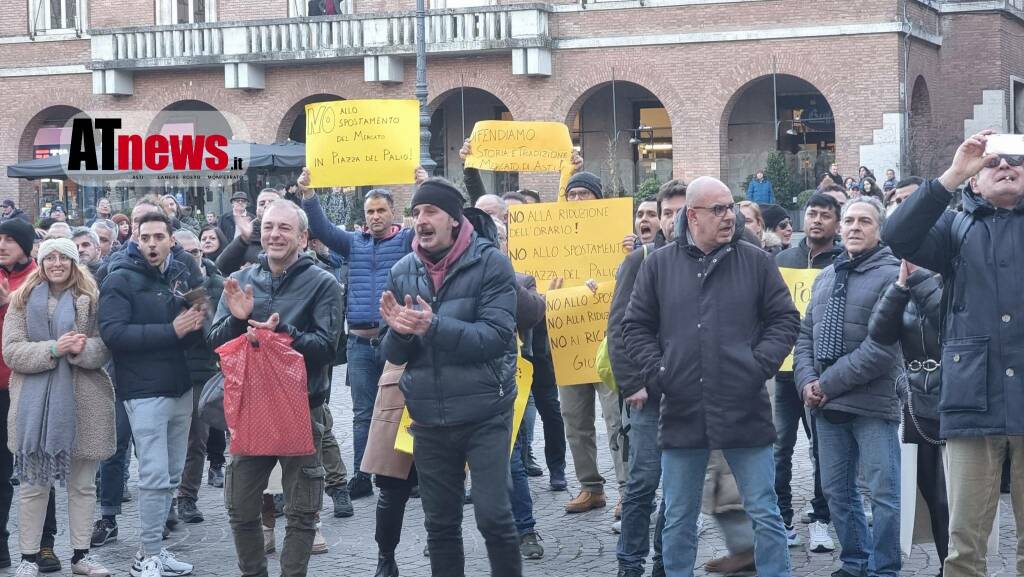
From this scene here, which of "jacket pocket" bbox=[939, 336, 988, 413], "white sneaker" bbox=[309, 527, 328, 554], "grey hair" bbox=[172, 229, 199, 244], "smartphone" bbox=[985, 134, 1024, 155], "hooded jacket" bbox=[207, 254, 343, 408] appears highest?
"smartphone" bbox=[985, 134, 1024, 155]

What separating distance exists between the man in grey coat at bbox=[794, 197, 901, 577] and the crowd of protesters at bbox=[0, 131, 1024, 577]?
0.01 metres

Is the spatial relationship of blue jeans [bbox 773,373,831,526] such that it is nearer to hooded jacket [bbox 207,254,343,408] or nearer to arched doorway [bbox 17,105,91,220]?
hooded jacket [bbox 207,254,343,408]

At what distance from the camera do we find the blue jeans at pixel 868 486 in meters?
6.48

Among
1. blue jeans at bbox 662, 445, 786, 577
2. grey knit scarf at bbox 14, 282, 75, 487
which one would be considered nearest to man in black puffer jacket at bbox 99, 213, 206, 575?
grey knit scarf at bbox 14, 282, 75, 487

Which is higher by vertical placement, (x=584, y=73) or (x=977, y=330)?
(x=584, y=73)

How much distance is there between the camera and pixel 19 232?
7.77 m

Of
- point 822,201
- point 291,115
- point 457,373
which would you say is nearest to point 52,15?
point 291,115

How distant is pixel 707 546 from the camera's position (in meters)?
7.70

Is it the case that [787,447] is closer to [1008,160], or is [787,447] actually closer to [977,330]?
[977,330]

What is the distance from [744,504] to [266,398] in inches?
86.9

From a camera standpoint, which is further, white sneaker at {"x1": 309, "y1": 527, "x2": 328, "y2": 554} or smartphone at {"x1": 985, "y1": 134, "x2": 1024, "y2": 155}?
white sneaker at {"x1": 309, "y1": 527, "x2": 328, "y2": 554}

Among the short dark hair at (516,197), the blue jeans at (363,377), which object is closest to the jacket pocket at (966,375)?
the blue jeans at (363,377)

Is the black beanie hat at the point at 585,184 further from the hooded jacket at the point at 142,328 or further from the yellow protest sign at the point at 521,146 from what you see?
the hooded jacket at the point at 142,328

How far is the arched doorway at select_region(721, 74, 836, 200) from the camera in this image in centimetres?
3182
